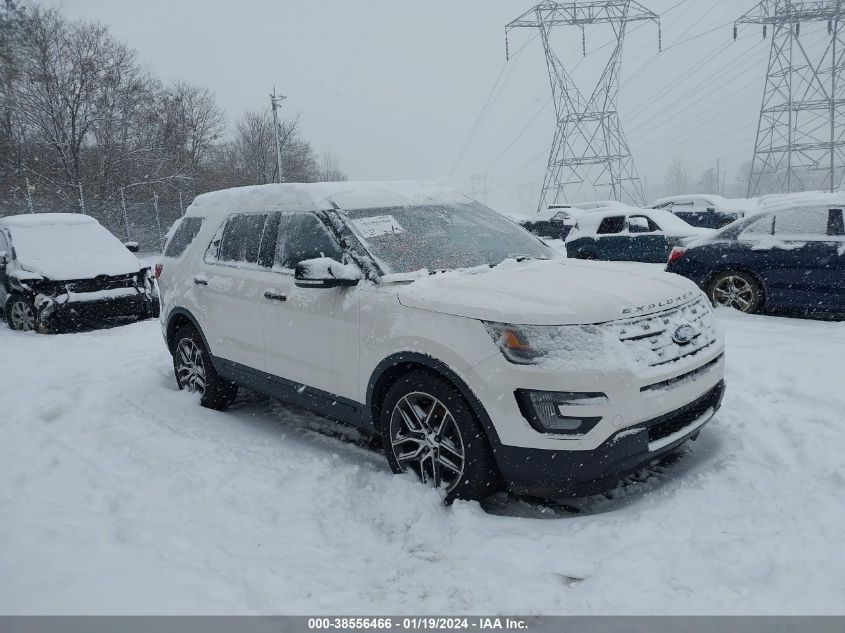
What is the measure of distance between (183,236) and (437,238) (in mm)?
2745

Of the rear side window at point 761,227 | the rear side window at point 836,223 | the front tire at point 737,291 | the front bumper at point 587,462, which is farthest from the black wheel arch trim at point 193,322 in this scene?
the rear side window at point 836,223

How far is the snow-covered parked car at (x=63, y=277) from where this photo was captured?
28.0 ft

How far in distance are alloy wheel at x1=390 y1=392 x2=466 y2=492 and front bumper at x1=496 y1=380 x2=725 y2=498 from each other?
0.29 meters

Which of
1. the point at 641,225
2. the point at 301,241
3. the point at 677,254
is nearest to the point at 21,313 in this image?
the point at 301,241

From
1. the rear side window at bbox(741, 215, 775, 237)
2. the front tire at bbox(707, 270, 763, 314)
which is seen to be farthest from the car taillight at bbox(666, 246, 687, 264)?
the rear side window at bbox(741, 215, 775, 237)

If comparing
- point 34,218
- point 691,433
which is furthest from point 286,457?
point 34,218

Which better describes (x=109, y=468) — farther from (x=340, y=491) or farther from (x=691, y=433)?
(x=691, y=433)

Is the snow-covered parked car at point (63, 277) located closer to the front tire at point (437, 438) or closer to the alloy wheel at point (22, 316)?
the alloy wheel at point (22, 316)

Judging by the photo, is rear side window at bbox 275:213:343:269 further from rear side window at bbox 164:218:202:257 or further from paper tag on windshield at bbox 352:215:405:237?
rear side window at bbox 164:218:202:257

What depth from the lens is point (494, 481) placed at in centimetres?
316

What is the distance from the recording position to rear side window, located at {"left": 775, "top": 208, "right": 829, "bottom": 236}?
7605 mm

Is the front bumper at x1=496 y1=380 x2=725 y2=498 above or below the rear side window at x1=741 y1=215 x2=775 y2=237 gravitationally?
below

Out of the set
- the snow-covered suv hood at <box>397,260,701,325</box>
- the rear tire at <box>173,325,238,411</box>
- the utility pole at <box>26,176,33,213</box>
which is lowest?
the rear tire at <box>173,325,238,411</box>
